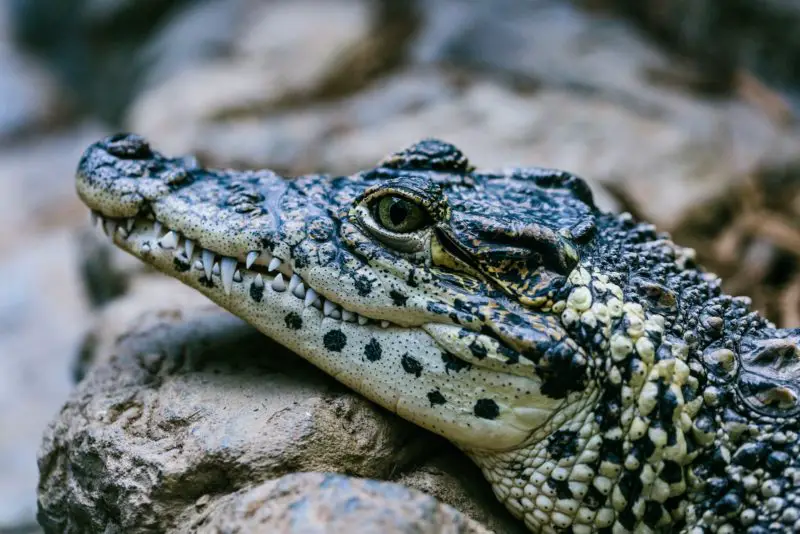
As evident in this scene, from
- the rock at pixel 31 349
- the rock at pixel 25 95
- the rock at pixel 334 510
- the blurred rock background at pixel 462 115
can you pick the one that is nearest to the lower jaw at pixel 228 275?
the rock at pixel 334 510

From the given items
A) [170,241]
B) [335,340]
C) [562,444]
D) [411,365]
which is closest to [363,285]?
[335,340]

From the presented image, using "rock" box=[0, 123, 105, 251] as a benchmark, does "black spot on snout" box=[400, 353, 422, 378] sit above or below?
above

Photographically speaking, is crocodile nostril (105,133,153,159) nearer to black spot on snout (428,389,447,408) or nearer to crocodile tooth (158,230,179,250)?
crocodile tooth (158,230,179,250)

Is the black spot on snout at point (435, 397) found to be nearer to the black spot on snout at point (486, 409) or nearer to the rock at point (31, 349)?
the black spot on snout at point (486, 409)

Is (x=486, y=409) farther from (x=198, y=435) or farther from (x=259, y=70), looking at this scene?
(x=259, y=70)

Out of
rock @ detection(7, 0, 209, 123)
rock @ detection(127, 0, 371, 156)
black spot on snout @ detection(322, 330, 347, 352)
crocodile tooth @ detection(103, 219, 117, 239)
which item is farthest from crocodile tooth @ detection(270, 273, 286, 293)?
rock @ detection(7, 0, 209, 123)

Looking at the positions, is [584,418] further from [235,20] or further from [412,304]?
[235,20]
